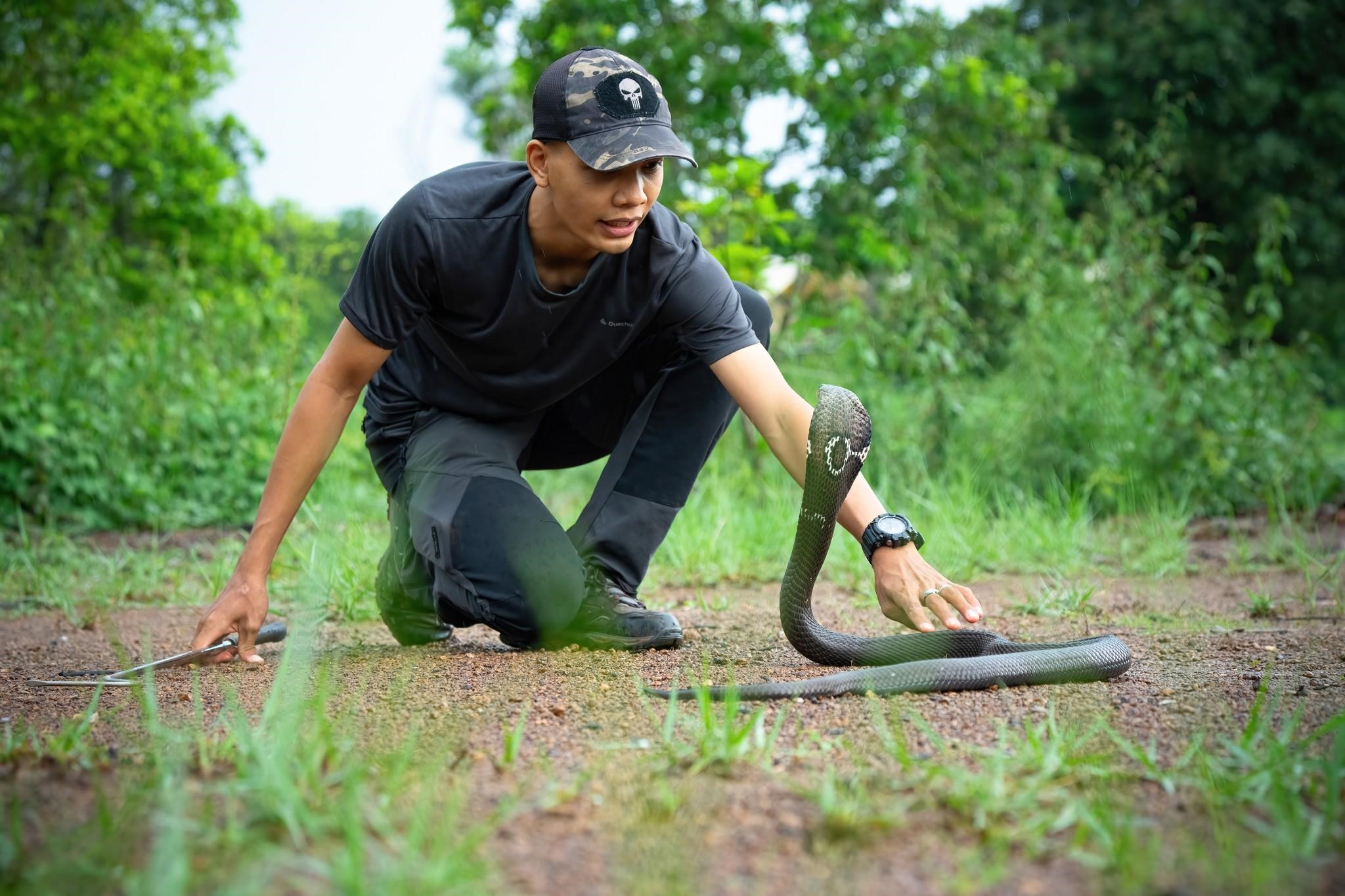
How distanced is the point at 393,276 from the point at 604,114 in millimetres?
656

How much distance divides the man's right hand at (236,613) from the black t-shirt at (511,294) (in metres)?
0.67

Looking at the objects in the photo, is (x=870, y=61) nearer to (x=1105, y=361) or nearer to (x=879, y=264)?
(x=879, y=264)

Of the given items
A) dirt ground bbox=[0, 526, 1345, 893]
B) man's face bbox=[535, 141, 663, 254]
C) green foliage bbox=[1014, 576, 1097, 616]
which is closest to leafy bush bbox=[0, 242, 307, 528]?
dirt ground bbox=[0, 526, 1345, 893]

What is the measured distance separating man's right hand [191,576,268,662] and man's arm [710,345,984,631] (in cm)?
128

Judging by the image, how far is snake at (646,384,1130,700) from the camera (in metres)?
2.50

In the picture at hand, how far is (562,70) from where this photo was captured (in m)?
2.95

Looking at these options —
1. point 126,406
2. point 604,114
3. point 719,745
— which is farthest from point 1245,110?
point 719,745

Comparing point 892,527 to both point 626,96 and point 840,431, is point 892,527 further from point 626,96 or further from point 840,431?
point 626,96

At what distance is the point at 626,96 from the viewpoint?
9.43 feet

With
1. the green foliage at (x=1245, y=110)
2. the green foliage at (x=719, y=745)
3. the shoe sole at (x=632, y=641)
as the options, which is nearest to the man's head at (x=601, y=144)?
the shoe sole at (x=632, y=641)

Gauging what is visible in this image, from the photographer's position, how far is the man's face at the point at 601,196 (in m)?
2.86

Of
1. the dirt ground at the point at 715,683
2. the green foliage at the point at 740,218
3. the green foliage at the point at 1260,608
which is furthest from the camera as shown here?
the green foliage at the point at 740,218

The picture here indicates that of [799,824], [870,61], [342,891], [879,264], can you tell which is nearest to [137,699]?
[342,891]

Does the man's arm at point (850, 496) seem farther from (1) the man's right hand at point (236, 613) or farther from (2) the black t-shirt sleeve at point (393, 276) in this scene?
(1) the man's right hand at point (236, 613)
